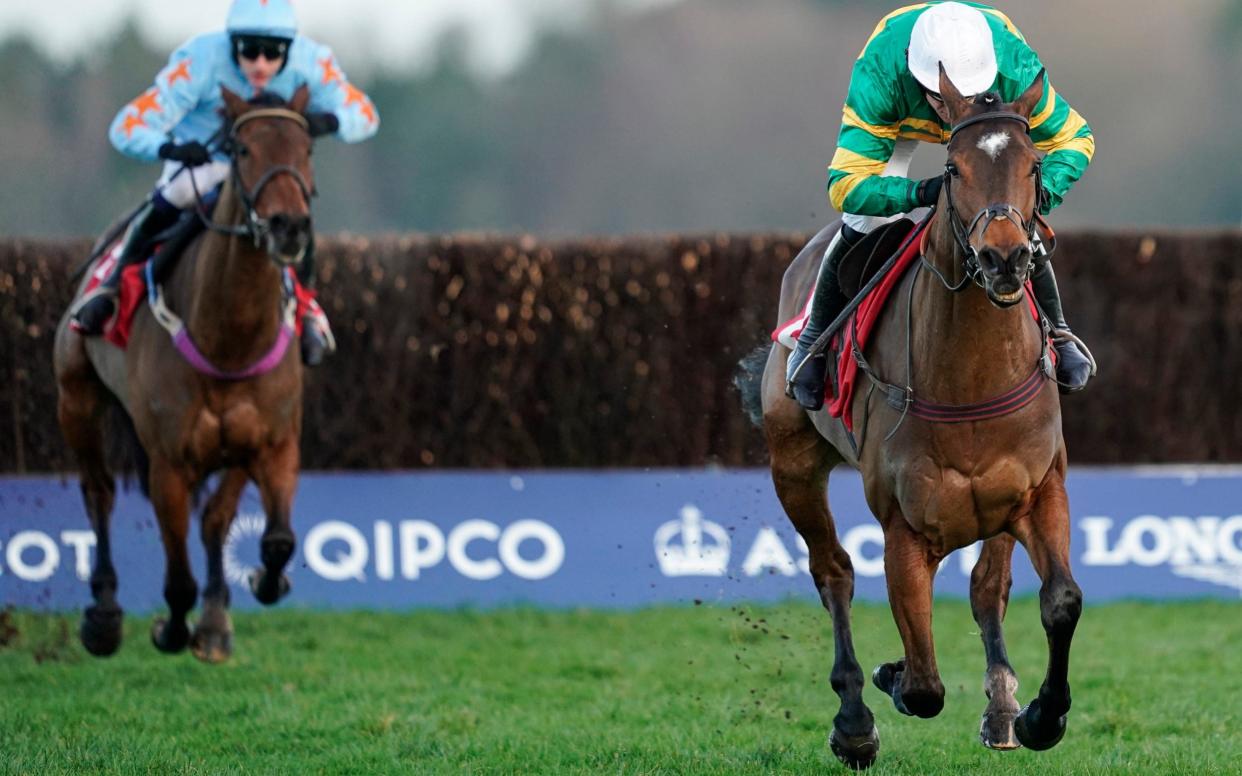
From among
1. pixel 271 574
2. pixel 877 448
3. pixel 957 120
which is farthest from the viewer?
pixel 271 574

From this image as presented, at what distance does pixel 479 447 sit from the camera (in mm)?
9906

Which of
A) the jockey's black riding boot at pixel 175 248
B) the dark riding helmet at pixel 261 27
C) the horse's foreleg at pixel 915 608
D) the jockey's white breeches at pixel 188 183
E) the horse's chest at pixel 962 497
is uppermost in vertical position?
the dark riding helmet at pixel 261 27

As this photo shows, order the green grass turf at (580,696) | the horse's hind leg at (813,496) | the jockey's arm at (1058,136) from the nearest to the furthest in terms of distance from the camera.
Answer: the jockey's arm at (1058,136) → the green grass turf at (580,696) → the horse's hind leg at (813,496)

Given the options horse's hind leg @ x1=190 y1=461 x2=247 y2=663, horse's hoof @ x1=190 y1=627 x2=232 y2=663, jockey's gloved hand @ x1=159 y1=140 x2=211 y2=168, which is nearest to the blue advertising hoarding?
horse's hind leg @ x1=190 y1=461 x2=247 y2=663

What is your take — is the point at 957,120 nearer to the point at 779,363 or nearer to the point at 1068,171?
the point at 1068,171

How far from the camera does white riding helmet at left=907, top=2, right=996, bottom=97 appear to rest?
452cm

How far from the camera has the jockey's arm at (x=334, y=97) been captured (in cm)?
702

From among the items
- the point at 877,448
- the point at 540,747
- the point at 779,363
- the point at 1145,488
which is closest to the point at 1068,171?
the point at 877,448

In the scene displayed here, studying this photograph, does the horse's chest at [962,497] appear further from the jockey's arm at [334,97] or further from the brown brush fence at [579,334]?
the brown brush fence at [579,334]

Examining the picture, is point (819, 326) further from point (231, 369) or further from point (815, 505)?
point (231, 369)

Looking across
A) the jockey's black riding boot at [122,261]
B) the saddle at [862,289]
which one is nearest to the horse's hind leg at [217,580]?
the jockey's black riding boot at [122,261]

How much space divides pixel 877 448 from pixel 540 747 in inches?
62.6

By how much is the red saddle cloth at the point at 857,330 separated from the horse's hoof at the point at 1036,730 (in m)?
0.96

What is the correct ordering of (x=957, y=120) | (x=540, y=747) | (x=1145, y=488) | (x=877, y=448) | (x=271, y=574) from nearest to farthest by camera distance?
1. (x=957, y=120)
2. (x=877, y=448)
3. (x=540, y=747)
4. (x=271, y=574)
5. (x=1145, y=488)
